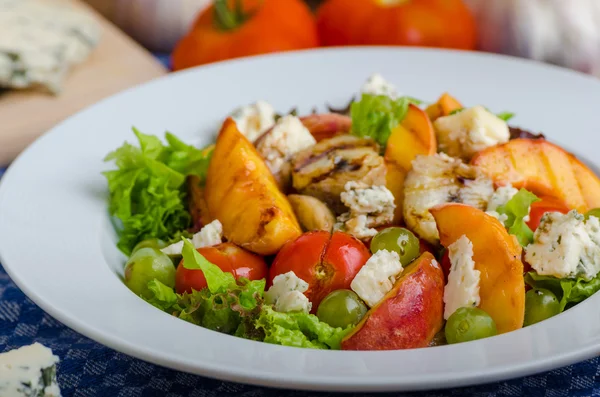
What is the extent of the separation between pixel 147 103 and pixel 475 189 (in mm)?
1664

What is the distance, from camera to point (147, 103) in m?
3.72

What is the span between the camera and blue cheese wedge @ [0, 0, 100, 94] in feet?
13.8

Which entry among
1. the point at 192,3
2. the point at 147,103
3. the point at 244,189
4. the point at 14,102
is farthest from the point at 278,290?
the point at 192,3

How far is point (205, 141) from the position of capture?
3633 mm

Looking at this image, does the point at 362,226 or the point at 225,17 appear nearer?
the point at 362,226

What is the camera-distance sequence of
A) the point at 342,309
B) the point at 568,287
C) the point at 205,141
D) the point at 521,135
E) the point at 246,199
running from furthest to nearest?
the point at 205,141 < the point at 521,135 < the point at 246,199 < the point at 568,287 < the point at 342,309

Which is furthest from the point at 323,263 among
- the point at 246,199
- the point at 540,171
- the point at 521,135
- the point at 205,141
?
the point at 205,141

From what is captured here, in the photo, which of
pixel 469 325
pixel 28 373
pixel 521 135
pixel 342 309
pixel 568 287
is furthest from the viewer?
pixel 521 135

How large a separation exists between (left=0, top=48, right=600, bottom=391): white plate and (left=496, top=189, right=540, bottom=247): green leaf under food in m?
0.39

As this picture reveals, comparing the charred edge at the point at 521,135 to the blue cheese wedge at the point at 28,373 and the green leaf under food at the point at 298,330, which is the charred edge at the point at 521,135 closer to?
the green leaf under food at the point at 298,330

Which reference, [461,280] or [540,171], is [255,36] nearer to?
[540,171]

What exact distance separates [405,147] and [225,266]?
80 cm

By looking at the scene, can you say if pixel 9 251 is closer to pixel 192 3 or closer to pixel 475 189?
pixel 475 189

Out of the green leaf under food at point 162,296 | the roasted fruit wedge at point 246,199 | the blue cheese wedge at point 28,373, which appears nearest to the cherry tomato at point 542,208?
the roasted fruit wedge at point 246,199
